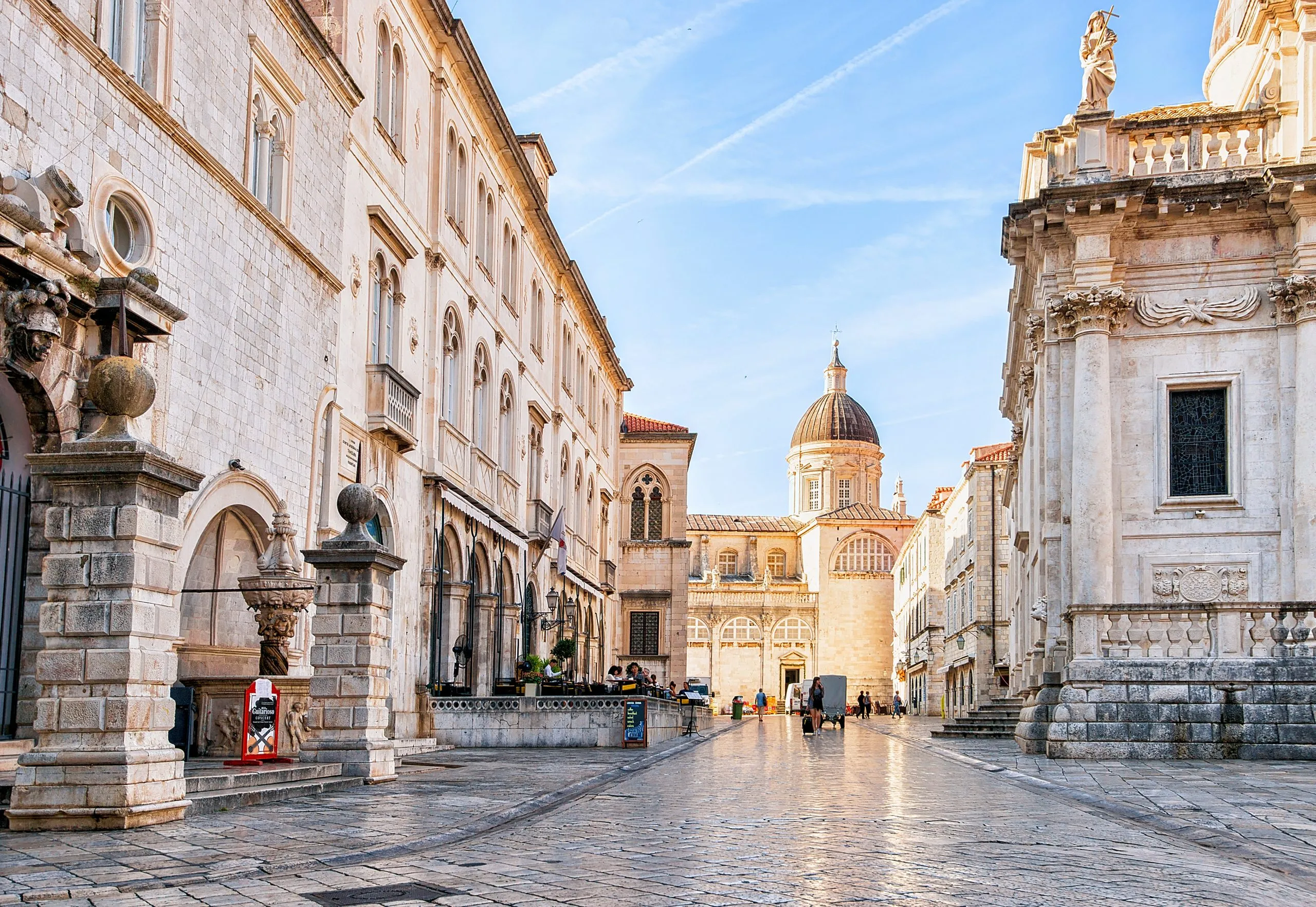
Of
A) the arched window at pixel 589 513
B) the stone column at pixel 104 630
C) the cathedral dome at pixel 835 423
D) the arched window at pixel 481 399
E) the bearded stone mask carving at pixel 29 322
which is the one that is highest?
the cathedral dome at pixel 835 423

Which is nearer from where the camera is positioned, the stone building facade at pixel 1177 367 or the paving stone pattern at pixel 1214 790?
the paving stone pattern at pixel 1214 790

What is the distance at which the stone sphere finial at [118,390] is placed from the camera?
33.6ft

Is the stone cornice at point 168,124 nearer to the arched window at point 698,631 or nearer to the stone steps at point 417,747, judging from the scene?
the stone steps at point 417,747

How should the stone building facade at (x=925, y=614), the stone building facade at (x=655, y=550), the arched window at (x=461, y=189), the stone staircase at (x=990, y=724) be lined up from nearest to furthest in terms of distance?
the arched window at (x=461, y=189), the stone staircase at (x=990, y=724), the stone building facade at (x=655, y=550), the stone building facade at (x=925, y=614)

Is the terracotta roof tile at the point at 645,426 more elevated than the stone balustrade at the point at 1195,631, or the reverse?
the terracotta roof tile at the point at 645,426

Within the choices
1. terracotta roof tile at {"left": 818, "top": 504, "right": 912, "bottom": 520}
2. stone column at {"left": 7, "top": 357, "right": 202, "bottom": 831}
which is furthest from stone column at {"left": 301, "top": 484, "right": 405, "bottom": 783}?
terracotta roof tile at {"left": 818, "top": 504, "right": 912, "bottom": 520}

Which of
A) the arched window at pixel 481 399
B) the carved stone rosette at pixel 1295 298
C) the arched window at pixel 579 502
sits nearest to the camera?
the carved stone rosette at pixel 1295 298

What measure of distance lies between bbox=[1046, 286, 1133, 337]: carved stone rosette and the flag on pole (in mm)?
17206

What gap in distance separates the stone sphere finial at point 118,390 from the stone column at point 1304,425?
58.9 feet

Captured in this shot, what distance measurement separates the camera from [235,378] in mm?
17172

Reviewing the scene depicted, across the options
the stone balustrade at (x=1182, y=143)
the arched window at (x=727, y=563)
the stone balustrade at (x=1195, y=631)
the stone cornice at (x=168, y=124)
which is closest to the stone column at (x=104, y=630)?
the stone cornice at (x=168, y=124)

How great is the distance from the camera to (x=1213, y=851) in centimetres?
923

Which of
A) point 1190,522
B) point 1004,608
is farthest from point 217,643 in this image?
point 1004,608

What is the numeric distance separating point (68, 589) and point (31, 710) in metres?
3.00
